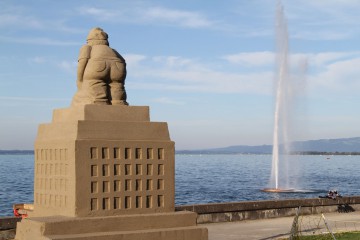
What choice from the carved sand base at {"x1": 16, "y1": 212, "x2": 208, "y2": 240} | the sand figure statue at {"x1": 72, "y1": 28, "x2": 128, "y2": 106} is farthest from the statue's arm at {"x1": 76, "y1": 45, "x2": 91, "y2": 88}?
the carved sand base at {"x1": 16, "y1": 212, "x2": 208, "y2": 240}

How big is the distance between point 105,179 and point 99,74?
2.33m

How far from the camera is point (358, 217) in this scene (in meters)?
24.3

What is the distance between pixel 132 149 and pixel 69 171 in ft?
4.80

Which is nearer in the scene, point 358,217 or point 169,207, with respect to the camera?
point 169,207

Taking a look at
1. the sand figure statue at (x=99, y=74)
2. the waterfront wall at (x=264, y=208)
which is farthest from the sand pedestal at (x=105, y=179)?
the waterfront wall at (x=264, y=208)

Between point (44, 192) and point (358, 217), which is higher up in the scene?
point (44, 192)

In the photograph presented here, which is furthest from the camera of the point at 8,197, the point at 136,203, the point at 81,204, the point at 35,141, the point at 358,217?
the point at 8,197

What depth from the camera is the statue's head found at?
1378 centimetres

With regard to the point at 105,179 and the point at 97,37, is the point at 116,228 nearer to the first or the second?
the point at 105,179

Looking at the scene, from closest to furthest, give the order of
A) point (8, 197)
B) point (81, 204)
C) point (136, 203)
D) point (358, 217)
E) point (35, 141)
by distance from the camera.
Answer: point (81, 204)
point (136, 203)
point (35, 141)
point (358, 217)
point (8, 197)

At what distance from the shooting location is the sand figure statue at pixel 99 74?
523 inches

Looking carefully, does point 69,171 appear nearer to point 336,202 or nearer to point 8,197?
point 336,202

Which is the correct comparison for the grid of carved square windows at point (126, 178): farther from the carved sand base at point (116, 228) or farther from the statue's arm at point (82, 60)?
the statue's arm at point (82, 60)

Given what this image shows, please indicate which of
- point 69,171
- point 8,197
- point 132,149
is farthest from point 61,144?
point 8,197
